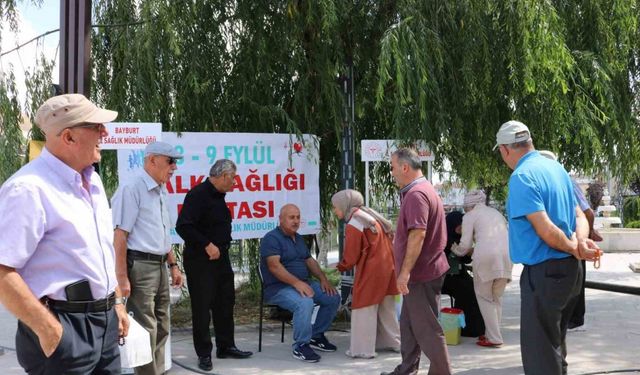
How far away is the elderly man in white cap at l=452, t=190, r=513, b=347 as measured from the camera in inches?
284

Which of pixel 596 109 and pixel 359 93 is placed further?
pixel 359 93

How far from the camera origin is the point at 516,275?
1481 cm

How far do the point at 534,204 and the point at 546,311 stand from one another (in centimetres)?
62

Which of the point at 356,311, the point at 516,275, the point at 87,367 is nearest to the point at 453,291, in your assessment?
the point at 356,311

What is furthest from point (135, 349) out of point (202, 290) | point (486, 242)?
point (486, 242)

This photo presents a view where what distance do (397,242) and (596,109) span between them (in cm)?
322

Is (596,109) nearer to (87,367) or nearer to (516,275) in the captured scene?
(87,367)

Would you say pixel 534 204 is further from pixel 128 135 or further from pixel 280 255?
pixel 128 135

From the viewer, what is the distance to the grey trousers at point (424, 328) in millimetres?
5781

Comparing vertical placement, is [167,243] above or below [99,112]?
below

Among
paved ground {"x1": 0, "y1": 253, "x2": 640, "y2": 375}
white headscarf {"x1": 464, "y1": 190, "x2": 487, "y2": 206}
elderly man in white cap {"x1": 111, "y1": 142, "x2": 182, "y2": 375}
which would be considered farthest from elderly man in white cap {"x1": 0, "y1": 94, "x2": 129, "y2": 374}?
white headscarf {"x1": 464, "y1": 190, "x2": 487, "y2": 206}

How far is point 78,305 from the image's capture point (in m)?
3.06

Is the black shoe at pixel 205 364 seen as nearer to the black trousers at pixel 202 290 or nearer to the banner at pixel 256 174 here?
the black trousers at pixel 202 290

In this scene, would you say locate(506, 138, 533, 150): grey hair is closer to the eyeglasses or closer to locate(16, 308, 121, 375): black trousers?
the eyeglasses
